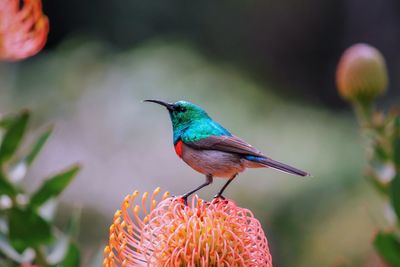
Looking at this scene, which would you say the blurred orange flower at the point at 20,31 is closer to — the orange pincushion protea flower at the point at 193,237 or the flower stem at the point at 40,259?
the flower stem at the point at 40,259

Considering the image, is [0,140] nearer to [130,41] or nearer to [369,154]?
[369,154]

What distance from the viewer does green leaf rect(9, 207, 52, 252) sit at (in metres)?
2.25

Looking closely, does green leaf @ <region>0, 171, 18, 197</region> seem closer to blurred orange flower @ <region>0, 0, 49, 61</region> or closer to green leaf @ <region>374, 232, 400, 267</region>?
blurred orange flower @ <region>0, 0, 49, 61</region>

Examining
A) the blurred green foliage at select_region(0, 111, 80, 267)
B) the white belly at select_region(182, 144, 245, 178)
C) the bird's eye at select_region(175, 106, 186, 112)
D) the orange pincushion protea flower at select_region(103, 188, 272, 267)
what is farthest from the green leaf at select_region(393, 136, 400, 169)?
the blurred green foliage at select_region(0, 111, 80, 267)

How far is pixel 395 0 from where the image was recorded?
10844 millimetres

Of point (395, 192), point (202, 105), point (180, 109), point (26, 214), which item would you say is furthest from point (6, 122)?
point (202, 105)

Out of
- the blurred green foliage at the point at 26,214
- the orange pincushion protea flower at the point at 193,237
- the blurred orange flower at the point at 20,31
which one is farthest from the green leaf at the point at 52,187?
the blurred orange flower at the point at 20,31

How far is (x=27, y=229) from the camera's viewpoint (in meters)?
2.27

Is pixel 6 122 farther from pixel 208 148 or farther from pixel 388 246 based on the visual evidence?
pixel 388 246

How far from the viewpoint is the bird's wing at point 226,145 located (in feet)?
7.93

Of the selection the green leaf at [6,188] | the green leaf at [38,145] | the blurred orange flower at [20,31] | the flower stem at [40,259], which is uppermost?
the blurred orange flower at [20,31]

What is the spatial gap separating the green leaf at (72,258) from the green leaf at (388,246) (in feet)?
3.37

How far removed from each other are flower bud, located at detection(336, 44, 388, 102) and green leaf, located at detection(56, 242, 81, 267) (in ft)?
5.58

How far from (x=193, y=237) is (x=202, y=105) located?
583 centimetres
